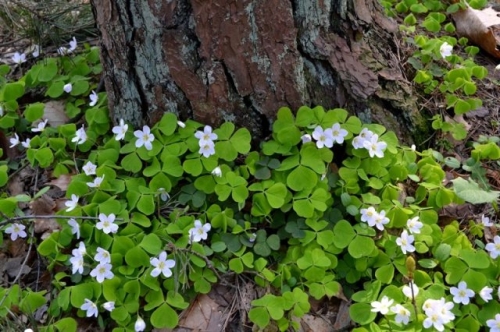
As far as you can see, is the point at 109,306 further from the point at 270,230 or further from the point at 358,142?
the point at 358,142

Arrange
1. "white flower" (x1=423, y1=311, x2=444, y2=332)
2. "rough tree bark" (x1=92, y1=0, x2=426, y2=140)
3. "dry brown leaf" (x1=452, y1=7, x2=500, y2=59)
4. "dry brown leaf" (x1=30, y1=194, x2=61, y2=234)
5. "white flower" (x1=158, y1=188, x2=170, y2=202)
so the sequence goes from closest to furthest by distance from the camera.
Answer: "white flower" (x1=423, y1=311, x2=444, y2=332) → "rough tree bark" (x1=92, y1=0, x2=426, y2=140) → "white flower" (x1=158, y1=188, x2=170, y2=202) → "dry brown leaf" (x1=30, y1=194, x2=61, y2=234) → "dry brown leaf" (x1=452, y1=7, x2=500, y2=59)

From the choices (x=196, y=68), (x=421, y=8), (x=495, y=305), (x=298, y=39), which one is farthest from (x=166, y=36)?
(x=421, y=8)

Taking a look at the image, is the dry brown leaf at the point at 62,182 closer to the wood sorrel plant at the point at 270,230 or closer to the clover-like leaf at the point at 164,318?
the wood sorrel plant at the point at 270,230

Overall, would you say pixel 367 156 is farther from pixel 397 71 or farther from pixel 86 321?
pixel 86 321

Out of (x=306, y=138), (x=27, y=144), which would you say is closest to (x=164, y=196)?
(x=306, y=138)

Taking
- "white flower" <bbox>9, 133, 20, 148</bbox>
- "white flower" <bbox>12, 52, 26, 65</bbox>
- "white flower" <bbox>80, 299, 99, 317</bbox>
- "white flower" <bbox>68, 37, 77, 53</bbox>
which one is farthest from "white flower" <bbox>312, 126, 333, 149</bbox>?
"white flower" <bbox>12, 52, 26, 65</bbox>

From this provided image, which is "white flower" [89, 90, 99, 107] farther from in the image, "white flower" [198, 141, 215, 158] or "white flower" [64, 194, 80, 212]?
"white flower" [198, 141, 215, 158]
